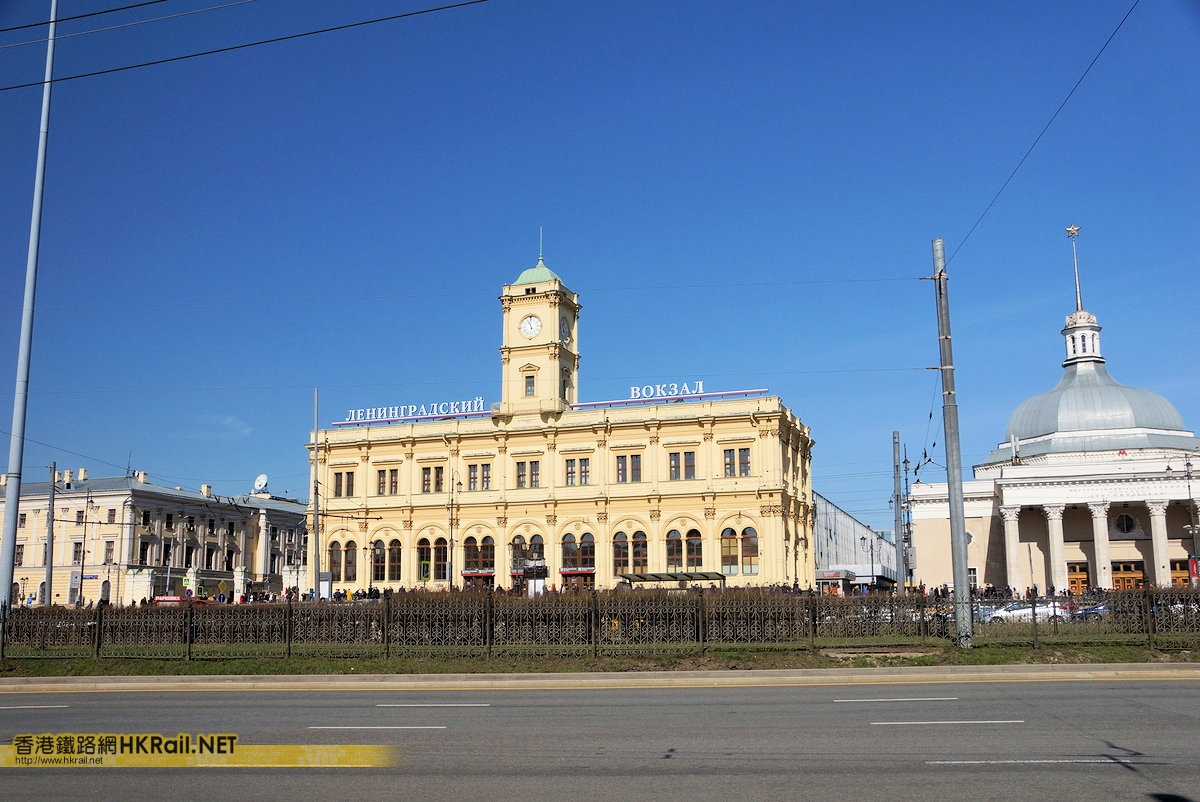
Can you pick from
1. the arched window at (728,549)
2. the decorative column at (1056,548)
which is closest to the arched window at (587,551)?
the arched window at (728,549)

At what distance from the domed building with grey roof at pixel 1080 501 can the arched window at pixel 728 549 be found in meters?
19.2

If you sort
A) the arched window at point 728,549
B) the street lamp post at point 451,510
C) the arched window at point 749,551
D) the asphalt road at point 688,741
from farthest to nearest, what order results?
the street lamp post at point 451,510 < the arched window at point 728,549 < the arched window at point 749,551 < the asphalt road at point 688,741

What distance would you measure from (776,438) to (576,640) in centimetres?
4195

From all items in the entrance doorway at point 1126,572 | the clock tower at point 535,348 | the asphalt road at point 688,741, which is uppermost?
the clock tower at point 535,348

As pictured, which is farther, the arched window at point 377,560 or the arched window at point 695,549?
the arched window at point 377,560

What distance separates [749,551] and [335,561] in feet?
103

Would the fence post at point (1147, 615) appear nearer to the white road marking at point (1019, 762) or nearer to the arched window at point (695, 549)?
the white road marking at point (1019, 762)

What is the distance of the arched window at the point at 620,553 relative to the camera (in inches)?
2665

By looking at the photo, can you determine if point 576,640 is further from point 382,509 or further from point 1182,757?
point 382,509

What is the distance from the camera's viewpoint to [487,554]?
70.8 metres

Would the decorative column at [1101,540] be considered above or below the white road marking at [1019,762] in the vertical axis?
above

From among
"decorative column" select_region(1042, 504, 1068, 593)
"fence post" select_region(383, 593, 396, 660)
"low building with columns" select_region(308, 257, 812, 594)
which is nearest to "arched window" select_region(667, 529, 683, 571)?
"low building with columns" select_region(308, 257, 812, 594)

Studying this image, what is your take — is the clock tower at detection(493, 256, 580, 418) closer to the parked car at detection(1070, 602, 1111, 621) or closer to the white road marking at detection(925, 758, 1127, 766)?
the parked car at detection(1070, 602, 1111, 621)

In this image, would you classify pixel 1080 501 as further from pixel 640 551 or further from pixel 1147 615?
pixel 1147 615
